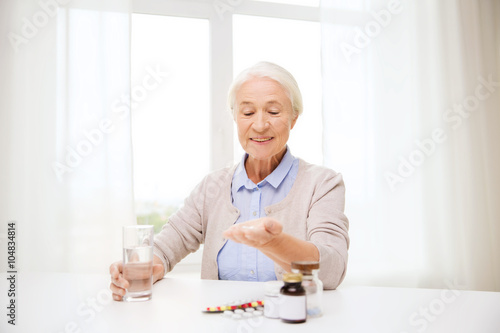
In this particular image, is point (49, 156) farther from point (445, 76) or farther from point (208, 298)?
point (445, 76)

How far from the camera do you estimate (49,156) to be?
249cm

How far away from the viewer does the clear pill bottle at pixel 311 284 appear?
96 centimetres

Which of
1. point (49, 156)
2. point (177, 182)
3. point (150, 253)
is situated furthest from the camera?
point (177, 182)

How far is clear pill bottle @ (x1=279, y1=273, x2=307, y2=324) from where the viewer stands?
0.90 m

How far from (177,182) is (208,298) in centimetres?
165

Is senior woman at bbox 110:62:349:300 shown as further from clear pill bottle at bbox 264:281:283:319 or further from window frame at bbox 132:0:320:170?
window frame at bbox 132:0:320:170

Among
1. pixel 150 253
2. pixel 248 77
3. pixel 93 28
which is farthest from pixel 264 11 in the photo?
pixel 150 253

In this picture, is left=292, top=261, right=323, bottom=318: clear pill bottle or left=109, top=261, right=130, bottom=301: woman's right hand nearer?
left=292, top=261, right=323, bottom=318: clear pill bottle

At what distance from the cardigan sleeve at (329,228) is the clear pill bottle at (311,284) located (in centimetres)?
26

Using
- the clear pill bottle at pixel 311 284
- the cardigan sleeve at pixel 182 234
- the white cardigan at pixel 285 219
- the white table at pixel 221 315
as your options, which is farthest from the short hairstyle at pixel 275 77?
the clear pill bottle at pixel 311 284

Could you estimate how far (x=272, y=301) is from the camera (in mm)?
967

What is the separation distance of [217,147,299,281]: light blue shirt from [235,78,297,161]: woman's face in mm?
94

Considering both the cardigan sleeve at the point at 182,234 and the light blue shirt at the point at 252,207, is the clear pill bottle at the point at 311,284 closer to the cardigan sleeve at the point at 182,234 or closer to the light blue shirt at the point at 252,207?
the light blue shirt at the point at 252,207

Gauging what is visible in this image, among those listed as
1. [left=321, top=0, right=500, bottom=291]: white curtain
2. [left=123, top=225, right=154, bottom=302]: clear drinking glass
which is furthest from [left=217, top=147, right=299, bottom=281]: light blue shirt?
[left=321, top=0, right=500, bottom=291]: white curtain
